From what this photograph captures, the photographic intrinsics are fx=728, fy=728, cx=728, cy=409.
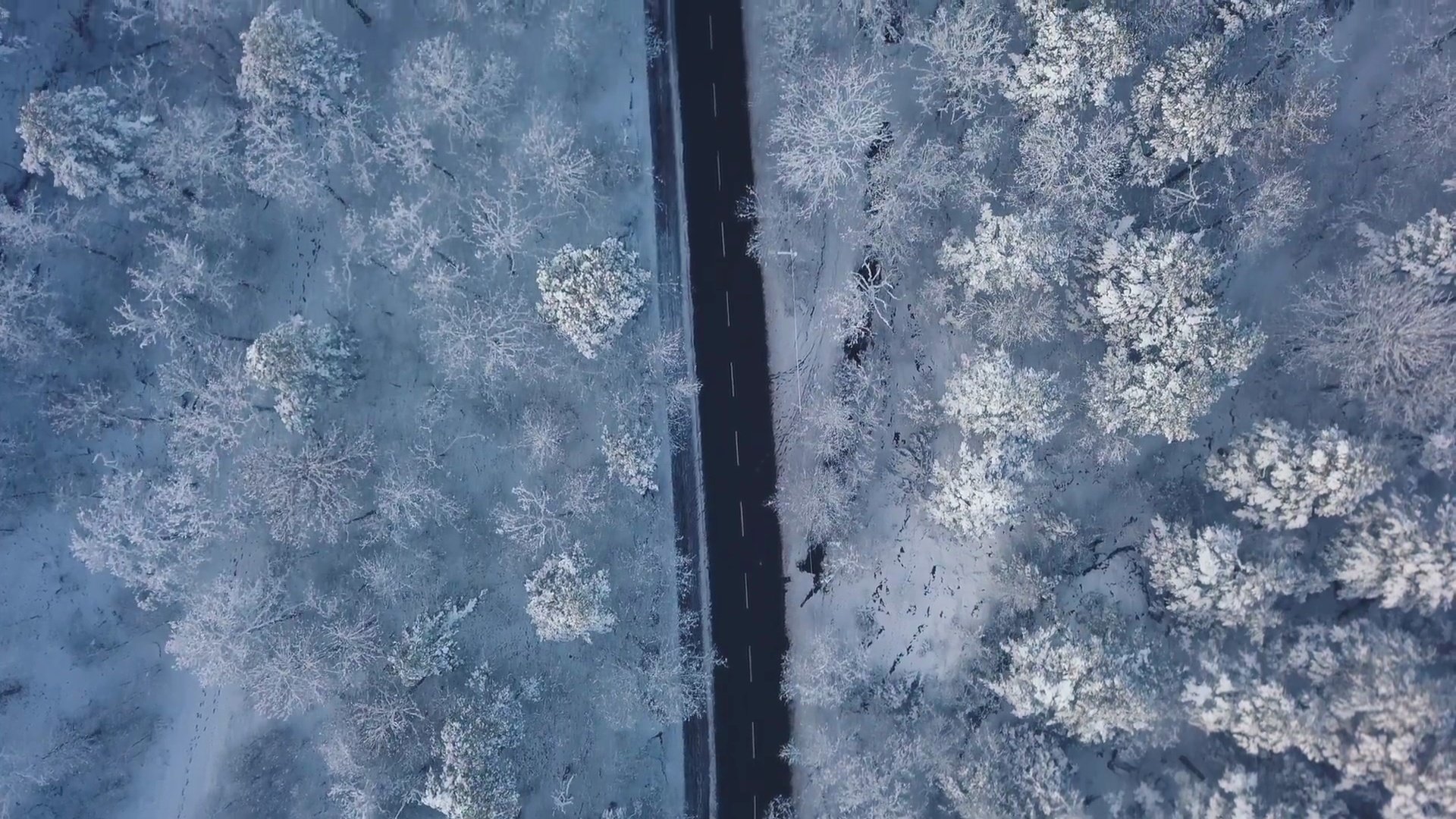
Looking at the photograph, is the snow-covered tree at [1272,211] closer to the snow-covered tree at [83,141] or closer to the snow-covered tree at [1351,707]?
the snow-covered tree at [1351,707]

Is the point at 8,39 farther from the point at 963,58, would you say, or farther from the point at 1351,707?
the point at 1351,707

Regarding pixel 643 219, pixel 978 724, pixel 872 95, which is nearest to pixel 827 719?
pixel 978 724

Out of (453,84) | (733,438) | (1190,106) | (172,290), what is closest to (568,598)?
(733,438)

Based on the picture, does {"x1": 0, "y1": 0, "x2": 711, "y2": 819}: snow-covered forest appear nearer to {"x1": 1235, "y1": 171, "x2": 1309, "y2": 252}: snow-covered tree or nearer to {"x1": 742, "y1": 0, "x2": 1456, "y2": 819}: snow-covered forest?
{"x1": 742, "y1": 0, "x2": 1456, "y2": 819}: snow-covered forest

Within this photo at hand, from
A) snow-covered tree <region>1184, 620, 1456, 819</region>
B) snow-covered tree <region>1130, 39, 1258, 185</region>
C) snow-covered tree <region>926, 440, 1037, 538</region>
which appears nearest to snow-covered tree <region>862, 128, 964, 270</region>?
snow-covered tree <region>1130, 39, 1258, 185</region>

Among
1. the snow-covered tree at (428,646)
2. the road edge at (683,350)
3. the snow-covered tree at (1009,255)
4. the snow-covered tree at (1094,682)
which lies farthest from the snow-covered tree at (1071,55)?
the snow-covered tree at (428,646)
